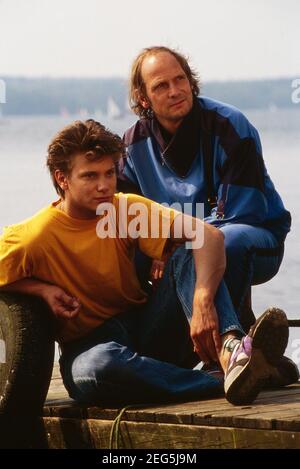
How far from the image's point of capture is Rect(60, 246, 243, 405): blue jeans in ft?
16.3

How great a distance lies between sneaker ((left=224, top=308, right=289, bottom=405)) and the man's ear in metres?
0.83

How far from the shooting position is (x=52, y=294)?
504 cm

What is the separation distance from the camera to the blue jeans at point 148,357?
16.3 ft

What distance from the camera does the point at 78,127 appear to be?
5.15 metres

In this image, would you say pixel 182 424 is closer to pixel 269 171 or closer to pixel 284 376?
pixel 284 376

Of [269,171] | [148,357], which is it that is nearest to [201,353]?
[148,357]

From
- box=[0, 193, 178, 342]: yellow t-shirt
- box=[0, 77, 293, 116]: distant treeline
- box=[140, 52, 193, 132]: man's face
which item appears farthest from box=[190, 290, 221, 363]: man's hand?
box=[0, 77, 293, 116]: distant treeline

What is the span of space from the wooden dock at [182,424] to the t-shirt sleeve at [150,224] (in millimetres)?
529

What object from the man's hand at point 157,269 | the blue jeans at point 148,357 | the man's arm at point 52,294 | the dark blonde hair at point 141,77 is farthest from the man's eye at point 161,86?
the man's arm at point 52,294

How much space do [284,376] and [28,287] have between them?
92 centimetres

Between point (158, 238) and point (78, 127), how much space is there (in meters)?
0.45

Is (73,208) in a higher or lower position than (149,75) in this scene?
lower
